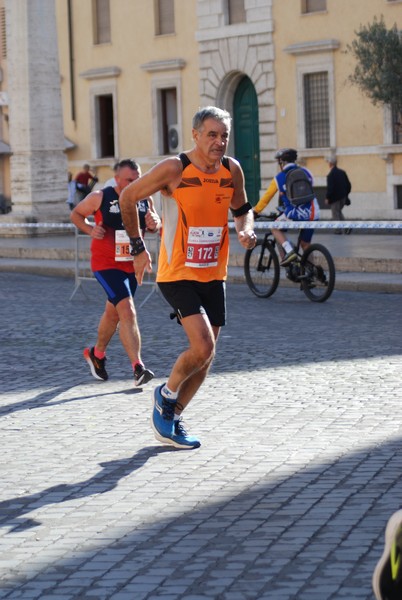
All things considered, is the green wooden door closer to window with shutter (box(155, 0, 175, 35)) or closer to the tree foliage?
window with shutter (box(155, 0, 175, 35))

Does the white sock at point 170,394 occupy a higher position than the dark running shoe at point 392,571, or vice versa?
the dark running shoe at point 392,571

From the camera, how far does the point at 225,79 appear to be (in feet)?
131

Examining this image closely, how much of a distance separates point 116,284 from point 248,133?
29.3 meters

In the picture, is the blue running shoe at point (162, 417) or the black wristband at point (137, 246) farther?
the black wristband at point (137, 246)

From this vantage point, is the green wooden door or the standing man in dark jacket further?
the green wooden door

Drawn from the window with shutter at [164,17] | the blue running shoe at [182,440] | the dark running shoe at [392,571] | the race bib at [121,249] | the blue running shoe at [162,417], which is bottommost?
the blue running shoe at [182,440]

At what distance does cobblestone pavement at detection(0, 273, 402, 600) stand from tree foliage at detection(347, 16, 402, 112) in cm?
2037

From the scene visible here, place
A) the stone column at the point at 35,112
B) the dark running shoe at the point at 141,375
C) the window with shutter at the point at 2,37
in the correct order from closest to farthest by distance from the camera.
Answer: the dark running shoe at the point at 141,375 < the stone column at the point at 35,112 < the window with shutter at the point at 2,37

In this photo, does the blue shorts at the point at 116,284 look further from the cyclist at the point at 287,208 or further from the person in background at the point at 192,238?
the cyclist at the point at 287,208

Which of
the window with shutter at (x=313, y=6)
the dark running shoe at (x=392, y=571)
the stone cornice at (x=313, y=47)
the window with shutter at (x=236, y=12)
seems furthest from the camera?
the window with shutter at (x=236, y=12)

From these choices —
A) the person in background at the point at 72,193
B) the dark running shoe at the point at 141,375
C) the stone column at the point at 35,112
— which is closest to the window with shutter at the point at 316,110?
the person in background at the point at 72,193

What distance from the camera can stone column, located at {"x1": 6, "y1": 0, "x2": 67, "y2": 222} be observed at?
1243 inches

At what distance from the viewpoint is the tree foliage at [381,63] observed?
32906mm

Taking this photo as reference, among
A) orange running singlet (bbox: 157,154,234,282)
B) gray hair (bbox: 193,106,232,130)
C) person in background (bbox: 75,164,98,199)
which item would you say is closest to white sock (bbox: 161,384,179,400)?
orange running singlet (bbox: 157,154,234,282)
